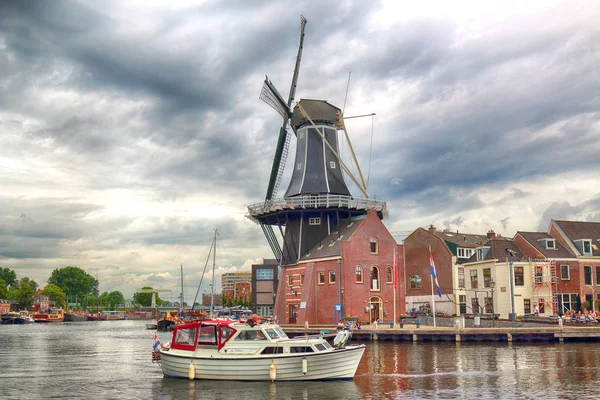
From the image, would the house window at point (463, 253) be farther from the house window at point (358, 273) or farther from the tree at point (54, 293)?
the tree at point (54, 293)

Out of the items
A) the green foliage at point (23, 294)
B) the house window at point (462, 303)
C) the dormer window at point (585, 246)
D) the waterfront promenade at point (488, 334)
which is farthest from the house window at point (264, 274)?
the green foliage at point (23, 294)

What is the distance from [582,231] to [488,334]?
26.0 meters

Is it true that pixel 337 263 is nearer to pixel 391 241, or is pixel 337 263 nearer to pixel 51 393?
pixel 391 241

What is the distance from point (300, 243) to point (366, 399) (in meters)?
44.2

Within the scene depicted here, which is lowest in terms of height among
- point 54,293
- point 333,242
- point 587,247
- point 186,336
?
point 186,336

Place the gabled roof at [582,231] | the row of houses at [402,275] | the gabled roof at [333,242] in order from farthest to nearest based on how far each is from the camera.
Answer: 1. the gabled roof at [582,231]
2. the gabled roof at [333,242]
3. the row of houses at [402,275]

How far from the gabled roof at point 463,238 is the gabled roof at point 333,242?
621 inches

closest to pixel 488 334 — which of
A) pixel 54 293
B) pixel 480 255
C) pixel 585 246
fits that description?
pixel 480 255

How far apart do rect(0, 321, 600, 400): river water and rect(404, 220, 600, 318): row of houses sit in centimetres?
1828

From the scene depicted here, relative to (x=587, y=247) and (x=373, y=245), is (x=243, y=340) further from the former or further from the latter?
(x=587, y=247)

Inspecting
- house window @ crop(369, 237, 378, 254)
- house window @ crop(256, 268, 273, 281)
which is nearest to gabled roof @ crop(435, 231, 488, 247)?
house window @ crop(369, 237, 378, 254)

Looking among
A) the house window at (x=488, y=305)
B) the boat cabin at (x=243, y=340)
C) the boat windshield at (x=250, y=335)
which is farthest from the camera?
the house window at (x=488, y=305)

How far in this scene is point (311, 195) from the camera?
2729 inches

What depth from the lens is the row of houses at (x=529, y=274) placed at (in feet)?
217
